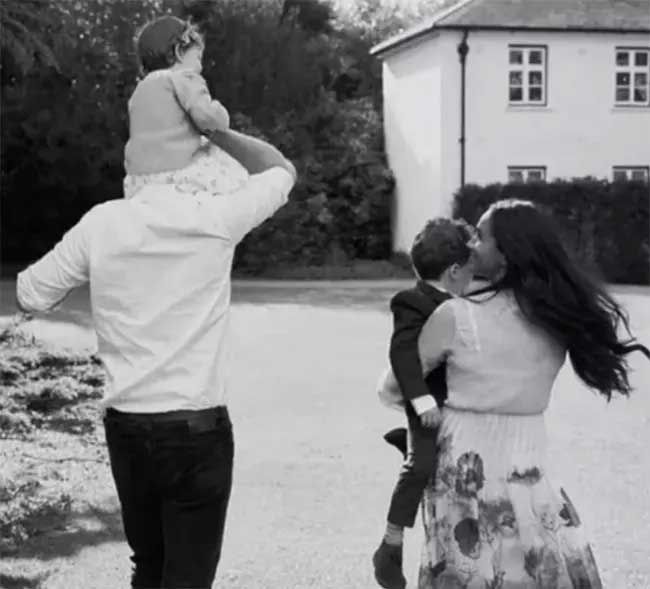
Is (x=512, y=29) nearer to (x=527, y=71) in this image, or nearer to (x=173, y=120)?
(x=527, y=71)

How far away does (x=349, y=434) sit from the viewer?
10172mm

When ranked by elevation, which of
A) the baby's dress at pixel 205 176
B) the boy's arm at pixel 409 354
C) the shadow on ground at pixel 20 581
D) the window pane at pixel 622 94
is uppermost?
the window pane at pixel 622 94

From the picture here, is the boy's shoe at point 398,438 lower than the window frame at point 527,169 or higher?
lower

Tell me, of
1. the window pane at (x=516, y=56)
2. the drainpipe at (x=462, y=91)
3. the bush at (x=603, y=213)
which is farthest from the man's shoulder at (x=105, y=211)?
the window pane at (x=516, y=56)

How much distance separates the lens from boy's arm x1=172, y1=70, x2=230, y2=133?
3.71 metres

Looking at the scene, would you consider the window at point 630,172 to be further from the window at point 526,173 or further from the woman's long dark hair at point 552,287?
the woman's long dark hair at point 552,287

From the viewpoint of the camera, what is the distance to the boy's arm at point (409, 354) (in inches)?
159

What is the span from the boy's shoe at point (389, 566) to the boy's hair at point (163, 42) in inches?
66.1

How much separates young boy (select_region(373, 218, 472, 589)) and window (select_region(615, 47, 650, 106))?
1263 inches

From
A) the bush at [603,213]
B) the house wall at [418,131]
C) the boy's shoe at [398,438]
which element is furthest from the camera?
the house wall at [418,131]

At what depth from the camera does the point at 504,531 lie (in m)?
3.88

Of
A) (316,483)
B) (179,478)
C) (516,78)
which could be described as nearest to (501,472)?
(179,478)

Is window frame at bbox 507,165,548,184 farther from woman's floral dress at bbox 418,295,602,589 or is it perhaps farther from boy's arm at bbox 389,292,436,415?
woman's floral dress at bbox 418,295,602,589

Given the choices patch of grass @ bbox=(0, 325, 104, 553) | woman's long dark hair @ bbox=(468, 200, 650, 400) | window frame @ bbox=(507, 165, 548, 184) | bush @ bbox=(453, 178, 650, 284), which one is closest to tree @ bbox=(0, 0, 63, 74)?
patch of grass @ bbox=(0, 325, 104, 553)
